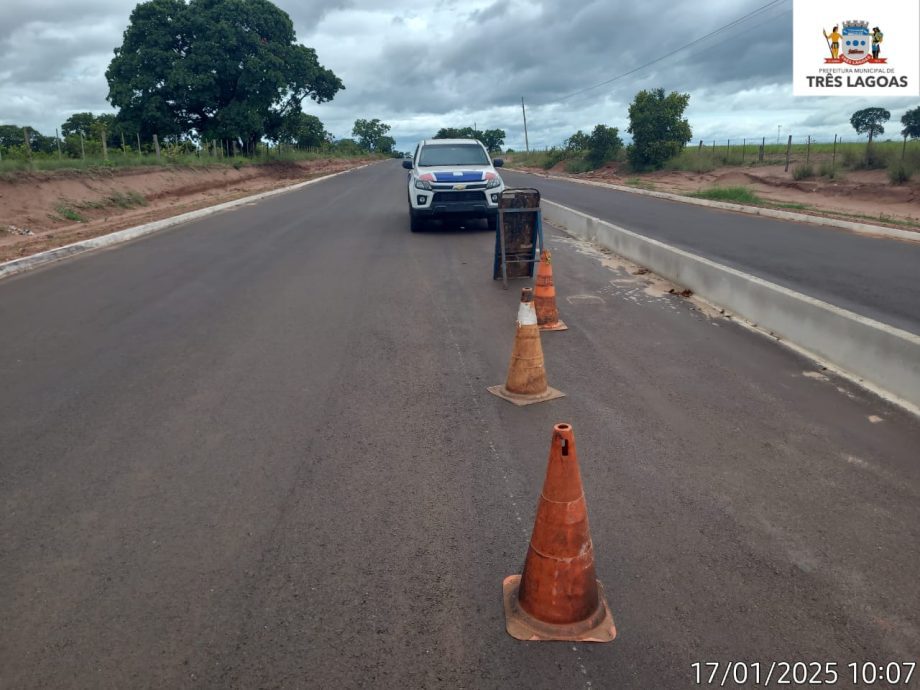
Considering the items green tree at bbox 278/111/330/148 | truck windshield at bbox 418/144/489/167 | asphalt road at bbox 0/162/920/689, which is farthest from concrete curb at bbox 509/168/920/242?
green tree at bbox 278/111/330/148

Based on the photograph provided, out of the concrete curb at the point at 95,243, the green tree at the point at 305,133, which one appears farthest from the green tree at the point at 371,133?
the concrete curb at the point at 95,243

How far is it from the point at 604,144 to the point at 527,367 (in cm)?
5164

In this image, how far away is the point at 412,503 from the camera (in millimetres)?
3521

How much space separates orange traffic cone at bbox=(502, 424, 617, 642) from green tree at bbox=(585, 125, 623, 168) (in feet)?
175

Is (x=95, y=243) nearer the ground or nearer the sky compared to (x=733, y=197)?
nearer the ground

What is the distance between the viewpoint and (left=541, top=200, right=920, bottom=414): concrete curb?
4.94 meters

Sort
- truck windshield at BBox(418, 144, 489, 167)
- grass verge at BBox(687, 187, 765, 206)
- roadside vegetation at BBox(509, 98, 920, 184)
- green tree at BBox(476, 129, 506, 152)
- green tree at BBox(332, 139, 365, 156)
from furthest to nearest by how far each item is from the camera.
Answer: green tree at BBox(476, 129, 506, 152), green tree at BBox(332, 139, 365, 156), roadside vegetation at BBox(509, 98, 920, 184), grass verge at BBox(687, 187, 765, 206), truck windshield at BBox(418, 144, 489, 167)

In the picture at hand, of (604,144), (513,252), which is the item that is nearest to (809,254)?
(513,252)

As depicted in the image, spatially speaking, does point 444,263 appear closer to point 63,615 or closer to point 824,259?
point 824,259

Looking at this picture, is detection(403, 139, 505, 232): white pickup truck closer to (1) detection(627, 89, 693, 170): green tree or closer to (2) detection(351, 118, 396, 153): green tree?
(1) detection(627, 89, 693, 170): green tree

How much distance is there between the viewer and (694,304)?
8070mm

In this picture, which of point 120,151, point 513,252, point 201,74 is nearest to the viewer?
point 513,252

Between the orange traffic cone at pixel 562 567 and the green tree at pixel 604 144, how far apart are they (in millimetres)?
53464

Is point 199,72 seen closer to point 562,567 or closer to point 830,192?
point 830,192
